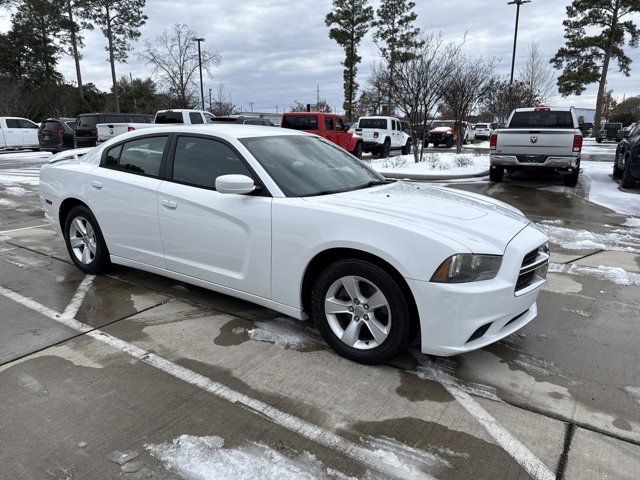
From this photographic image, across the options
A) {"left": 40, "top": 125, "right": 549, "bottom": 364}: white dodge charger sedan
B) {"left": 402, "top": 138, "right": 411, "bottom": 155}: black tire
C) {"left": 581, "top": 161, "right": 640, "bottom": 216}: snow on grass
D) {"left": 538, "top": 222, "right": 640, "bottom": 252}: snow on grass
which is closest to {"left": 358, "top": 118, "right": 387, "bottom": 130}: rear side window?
{"left": 402, "top": 138, "right": 411, "bottom": 155}: black tire

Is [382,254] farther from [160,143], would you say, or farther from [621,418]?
[160,143]

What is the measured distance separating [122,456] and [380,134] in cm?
1924

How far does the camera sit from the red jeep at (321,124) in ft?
55.2

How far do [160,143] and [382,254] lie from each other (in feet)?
7.97

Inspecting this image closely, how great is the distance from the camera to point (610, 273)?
16.5 ft

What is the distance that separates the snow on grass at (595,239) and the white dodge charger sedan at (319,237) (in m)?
3.11

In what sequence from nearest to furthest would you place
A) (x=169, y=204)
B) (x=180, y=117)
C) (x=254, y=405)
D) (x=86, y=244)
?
1. (x=254, y=405)
2. (x=169, y=204)
3. (x=86, y=244)
4. (x=180, y=117)

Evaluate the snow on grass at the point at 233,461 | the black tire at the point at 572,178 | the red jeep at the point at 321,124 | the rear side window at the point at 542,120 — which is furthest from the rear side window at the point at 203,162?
the red jeep at the point at 321,124

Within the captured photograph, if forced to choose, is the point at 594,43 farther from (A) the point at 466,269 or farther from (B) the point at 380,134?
(A) the point at 466,269

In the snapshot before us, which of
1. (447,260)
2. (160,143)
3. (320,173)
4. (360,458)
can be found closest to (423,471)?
(360,458)

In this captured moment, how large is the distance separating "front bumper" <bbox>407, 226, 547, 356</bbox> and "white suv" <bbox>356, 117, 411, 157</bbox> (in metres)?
17.7

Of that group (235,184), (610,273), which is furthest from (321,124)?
(235,184)

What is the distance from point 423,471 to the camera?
2.23 m

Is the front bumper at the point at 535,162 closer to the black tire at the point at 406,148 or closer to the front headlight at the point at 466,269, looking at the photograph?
the front headlight at the point at 466,269
